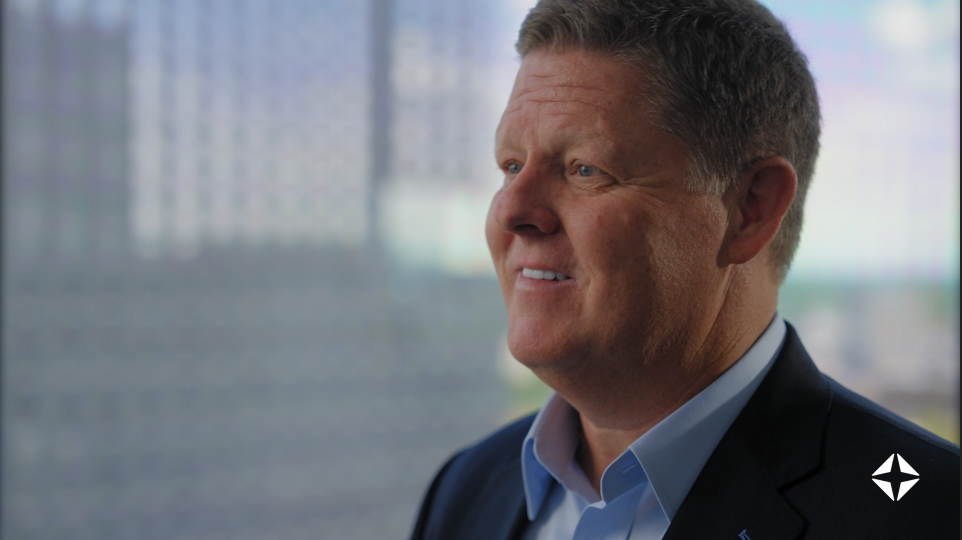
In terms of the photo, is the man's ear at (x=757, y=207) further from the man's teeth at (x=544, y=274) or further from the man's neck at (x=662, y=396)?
the man's teeth at (x=544, y=274)

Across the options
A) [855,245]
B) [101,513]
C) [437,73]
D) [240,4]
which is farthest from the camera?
[437,73]

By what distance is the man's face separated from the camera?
0.93 meters

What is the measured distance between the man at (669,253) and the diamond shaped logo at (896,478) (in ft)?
0.11

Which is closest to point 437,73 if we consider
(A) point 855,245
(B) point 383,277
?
(B) point 383,277

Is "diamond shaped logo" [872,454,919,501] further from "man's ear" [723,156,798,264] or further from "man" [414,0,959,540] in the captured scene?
"man's ear" [723,156,798,264]

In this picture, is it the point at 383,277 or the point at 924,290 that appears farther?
the point at 383,277

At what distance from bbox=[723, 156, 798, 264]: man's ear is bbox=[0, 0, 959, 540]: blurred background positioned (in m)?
2.04

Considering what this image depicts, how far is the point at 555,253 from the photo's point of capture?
0.97 metres

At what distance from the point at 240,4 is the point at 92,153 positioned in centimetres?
154

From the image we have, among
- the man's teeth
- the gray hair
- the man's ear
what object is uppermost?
the gray hair

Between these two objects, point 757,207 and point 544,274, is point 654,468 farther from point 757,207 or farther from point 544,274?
point 757,207

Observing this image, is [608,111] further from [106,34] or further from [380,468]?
[380,468]

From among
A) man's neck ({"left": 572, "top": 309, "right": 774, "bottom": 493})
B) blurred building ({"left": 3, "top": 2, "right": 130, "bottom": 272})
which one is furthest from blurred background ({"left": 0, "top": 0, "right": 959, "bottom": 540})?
man's neck ({"left": 572, "top": 309, "right": 774, "bottom": 493})

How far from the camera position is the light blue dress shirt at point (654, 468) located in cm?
94
